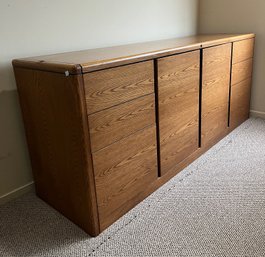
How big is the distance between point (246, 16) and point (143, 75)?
60.9 inches

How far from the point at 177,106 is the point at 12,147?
94 centimetres

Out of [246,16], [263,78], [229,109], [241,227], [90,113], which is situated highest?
[246,16]

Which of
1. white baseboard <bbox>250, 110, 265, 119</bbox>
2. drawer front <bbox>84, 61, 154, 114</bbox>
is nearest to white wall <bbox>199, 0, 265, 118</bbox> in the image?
white baseboard <bbox>250, 110, 265, 119</bbox>

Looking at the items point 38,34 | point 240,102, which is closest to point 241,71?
point 240,102

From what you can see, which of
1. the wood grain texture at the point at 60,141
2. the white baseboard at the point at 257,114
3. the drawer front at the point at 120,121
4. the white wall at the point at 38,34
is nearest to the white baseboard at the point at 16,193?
the white wall at the point at 38,34

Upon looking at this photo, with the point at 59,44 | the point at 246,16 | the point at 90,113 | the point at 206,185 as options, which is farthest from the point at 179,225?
the point at 246,16

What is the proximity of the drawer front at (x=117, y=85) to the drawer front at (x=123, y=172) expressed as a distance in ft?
0.65

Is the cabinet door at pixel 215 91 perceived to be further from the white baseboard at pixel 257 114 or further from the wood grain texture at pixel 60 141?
the wood grain texture at pixel 60 141

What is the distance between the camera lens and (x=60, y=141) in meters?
1.27

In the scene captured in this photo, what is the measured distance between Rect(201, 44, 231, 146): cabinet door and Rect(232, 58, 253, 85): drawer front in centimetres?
11

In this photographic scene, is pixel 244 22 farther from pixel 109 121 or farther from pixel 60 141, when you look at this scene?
pixel 60 141

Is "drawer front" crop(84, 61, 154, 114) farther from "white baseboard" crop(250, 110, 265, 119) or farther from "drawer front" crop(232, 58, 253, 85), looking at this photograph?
"white baseboard" crop(250, 110, 265, 119)

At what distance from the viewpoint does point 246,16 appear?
2.40 m

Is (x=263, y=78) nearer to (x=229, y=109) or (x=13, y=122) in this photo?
(x=229, y=109)
